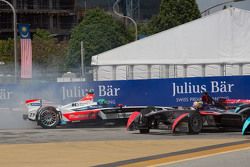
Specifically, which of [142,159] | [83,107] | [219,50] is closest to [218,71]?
[219,50]

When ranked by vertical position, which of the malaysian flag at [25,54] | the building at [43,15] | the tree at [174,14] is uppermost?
the building at [43,15]

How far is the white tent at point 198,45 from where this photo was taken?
3222cm

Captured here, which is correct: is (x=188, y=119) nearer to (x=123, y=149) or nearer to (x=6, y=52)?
(x=123, y=149)

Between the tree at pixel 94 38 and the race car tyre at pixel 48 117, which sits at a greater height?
the tree at pixel 94 38

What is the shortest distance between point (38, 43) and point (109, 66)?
37857 millimetres

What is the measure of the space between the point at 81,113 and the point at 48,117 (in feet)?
4.11

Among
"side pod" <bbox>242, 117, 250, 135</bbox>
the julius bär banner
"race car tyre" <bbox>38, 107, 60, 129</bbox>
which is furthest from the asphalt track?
the julius bär banner

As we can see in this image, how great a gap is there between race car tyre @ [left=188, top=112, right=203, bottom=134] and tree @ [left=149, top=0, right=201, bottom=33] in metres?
43.6

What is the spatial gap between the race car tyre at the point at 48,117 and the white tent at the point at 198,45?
1155 centimetres

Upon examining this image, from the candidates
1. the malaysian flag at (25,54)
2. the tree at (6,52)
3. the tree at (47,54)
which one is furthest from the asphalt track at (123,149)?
the tree at (6,52)

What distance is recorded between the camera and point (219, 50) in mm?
32688

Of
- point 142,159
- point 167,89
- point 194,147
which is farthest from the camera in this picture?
point 167,89

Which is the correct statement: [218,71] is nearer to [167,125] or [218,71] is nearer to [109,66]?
[109,66]

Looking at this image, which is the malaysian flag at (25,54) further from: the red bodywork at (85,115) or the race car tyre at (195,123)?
the race car tyre at (195,123)
